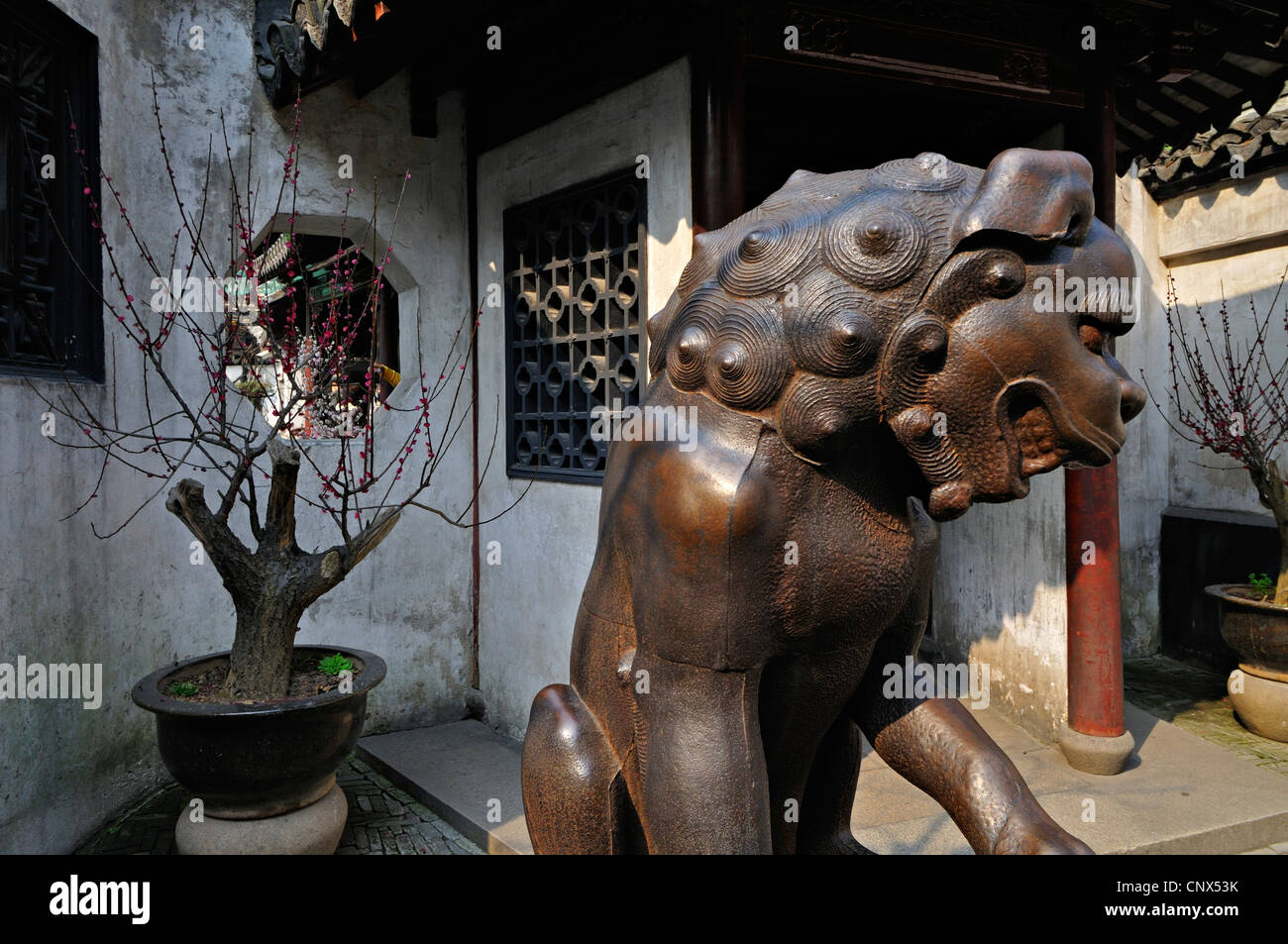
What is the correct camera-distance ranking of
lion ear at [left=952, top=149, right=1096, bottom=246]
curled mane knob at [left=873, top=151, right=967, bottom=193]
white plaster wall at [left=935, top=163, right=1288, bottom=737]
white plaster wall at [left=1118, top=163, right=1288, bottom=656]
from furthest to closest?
white plaster wall at [left=1118, top=163, right=1288, bottom=656] < white plaster wall at [left=935, top=163, right=1288, bottom=737] < curled mane knob at [left=873, top=151, right=967, bottom=193] < lion ear at [left=952, top=149, right=1096, bottom=246]

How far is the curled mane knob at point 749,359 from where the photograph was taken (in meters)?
1.34

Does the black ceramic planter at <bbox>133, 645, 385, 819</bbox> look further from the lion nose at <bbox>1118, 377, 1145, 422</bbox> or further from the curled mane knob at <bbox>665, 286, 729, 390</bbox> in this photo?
the lion nose at <bbox>1118, 377, 1145, 422</bbox>

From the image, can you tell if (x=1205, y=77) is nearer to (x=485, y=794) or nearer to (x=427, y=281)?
(x=427, y=281)

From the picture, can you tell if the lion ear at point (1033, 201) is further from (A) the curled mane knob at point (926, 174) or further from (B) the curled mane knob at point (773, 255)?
(B) the curled mane knob at point (773, 255)

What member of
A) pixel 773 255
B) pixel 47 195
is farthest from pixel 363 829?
pixel 773 255

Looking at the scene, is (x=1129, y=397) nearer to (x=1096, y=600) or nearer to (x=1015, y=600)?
(x=1096, y=600)

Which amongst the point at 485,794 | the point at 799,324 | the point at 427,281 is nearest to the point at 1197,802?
the point at 485,794

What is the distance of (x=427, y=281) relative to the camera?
5781 millimetres

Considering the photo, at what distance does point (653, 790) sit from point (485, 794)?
3716 millimetres

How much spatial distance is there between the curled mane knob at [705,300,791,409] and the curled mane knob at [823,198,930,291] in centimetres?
13

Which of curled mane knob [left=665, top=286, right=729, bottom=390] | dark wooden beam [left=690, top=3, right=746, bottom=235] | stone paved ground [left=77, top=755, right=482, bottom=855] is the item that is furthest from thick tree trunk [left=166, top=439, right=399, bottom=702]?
curled mane knob [left=665, top=286, right=729, bottom=390]

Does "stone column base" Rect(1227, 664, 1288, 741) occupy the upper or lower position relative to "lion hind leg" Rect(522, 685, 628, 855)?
lower

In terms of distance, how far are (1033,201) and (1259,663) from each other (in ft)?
20.1

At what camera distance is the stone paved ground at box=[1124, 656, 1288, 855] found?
5711 millimetres
